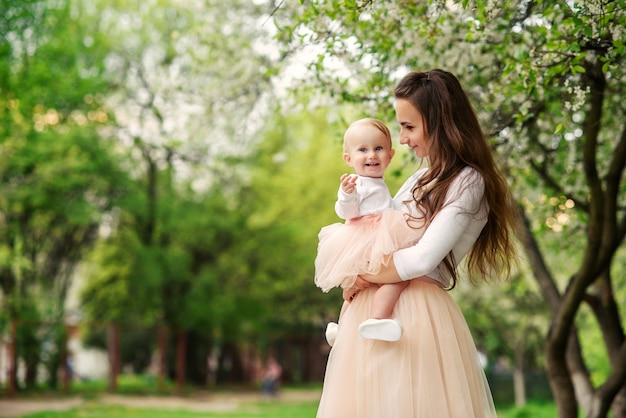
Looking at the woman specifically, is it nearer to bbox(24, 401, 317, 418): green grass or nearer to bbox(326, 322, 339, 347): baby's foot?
bbox(326, 322, 339, 347): baby's foot

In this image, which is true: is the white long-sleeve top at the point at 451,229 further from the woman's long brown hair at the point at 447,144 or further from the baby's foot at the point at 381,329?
the baby's foot at the point at 381,329

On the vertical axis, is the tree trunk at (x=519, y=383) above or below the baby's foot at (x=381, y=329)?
below

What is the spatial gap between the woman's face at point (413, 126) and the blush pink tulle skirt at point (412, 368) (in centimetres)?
56

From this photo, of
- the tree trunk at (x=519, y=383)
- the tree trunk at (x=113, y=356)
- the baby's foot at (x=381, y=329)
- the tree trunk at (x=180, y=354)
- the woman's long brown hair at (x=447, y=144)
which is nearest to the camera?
the baby's foot at (x=381, y=329)

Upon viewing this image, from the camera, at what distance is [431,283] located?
3262 mm

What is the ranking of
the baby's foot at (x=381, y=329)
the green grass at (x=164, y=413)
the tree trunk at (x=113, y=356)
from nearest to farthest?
1. the baby's foot at (x=381, y=329)
2. the green grass at (x=164, y=413)
3. the tree trunk at (x=113, y=356)

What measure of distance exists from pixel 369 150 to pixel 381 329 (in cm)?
78

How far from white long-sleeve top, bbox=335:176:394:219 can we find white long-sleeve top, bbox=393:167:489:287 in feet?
0.36

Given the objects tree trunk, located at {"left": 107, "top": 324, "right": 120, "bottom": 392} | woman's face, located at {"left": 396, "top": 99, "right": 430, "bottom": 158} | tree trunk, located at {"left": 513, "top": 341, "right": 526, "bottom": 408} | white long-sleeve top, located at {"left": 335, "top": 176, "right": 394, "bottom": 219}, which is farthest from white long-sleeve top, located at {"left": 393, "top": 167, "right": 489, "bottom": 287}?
tree trunk, located at {"left": 513, "top": 341, "right": 526, "bottom": 408}

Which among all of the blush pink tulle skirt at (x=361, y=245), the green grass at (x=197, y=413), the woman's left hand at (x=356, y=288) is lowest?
the green grass at (x=197, y=413)

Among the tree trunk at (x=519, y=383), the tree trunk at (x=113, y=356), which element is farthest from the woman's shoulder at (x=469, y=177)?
the tree trunk at (x=519, y=383)

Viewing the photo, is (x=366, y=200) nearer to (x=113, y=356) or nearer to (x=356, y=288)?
(x=356, y=288)

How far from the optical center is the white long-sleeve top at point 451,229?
3051 millimetres

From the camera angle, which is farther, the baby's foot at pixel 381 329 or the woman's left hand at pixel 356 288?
the woman's left hand at pixel 356 288
